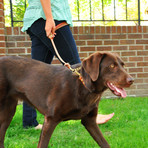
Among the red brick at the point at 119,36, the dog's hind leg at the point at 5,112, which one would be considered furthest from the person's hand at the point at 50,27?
the red brick at the point at 119,36

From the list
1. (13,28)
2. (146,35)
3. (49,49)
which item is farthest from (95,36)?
(49,49)

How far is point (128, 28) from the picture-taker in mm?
5789

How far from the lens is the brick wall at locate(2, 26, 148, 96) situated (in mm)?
5363

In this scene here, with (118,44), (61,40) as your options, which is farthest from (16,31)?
(61,40)

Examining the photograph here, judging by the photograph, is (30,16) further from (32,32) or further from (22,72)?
(22,72)

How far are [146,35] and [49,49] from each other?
3.36m

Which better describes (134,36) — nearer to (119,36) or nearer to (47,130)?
(119,36)

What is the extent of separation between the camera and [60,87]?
258cm

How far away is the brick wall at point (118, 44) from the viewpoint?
211 inches

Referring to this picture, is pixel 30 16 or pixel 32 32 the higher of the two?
pixel 30 16

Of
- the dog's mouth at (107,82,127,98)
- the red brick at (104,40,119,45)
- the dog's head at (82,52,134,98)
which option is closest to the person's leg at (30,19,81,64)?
the dog's head at (82,52,134,98)

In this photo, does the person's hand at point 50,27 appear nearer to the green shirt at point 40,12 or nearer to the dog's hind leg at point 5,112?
the green shirt at point 40,12

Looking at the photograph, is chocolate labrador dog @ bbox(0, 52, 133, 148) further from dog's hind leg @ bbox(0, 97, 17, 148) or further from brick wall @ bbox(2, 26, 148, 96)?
brick wall @ bbox(2, 26, 148, 96)

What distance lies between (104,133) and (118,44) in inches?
111
